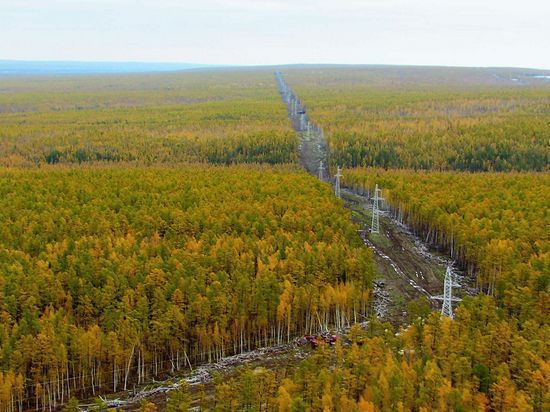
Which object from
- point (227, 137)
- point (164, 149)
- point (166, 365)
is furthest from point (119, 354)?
point (227, 137)

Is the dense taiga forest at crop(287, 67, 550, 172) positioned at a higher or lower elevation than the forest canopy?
higher

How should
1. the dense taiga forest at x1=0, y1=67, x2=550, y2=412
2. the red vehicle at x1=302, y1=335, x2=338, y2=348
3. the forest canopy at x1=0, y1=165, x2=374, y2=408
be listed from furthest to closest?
the red vehicle at x1=302, y1=335, x2=338, y2=348 < the forest canopy at x1=0, y1=165, x2=374, y2=408 < the dense taiga forest at x1=0, y1=67, x2=550, y2=412

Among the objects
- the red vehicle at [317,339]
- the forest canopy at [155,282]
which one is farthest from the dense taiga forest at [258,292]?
the red vehicle at [317,339]

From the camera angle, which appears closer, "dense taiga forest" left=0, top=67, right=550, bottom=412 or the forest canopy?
"dense taiga forest" left=0, top=67, right=550, bottom=412

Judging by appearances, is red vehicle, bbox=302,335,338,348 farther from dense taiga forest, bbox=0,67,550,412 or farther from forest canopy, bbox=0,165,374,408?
forest canopy, bbox=0,165,374,408

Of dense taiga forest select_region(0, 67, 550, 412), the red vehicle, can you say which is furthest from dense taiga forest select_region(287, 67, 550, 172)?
the red vehicle

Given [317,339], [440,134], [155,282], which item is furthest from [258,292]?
[440,134]

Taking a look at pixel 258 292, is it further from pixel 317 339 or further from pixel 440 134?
pixel 440 134

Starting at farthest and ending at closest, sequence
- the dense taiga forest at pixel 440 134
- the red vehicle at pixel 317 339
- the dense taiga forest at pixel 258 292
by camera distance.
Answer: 1. the dense taiga forest at pixel 440 134
2. the red vehicle at pixel 317 339
3. the dense taiga forest at pixel 258 292

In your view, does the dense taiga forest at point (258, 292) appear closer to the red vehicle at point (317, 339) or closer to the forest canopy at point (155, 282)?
the forest canopy at point (155, 282)

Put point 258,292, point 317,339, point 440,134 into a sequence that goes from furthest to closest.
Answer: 1. point 440,134
2. point 258,292
3. point 317,339

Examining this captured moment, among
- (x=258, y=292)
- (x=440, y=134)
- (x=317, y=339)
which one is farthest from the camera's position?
(x=440, y=134)
